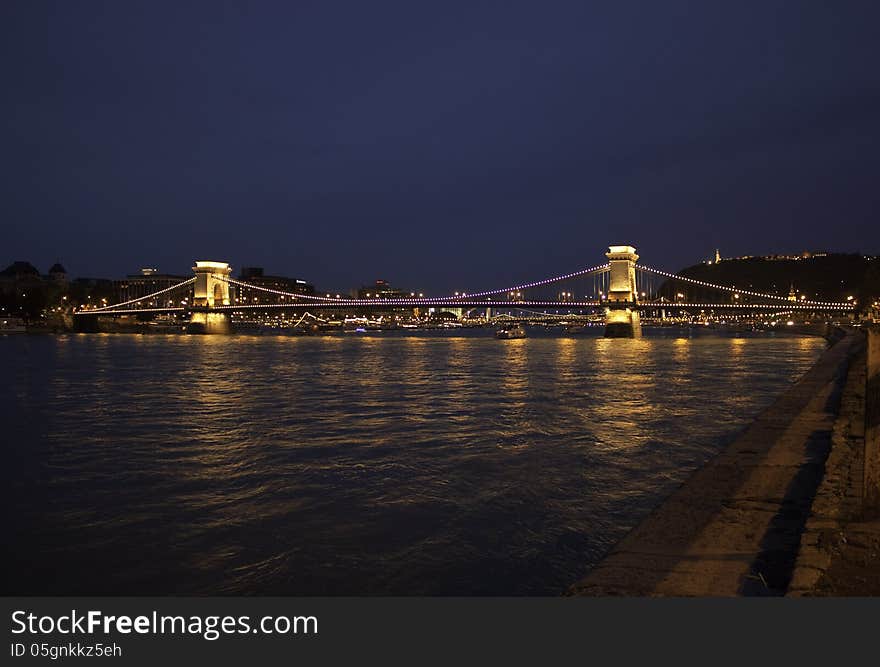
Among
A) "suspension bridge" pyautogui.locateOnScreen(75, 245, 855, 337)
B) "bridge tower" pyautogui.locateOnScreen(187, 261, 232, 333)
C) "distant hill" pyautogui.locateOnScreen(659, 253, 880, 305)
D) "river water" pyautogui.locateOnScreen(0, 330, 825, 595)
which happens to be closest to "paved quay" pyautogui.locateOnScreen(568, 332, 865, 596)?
"river water" pyautogui.locateOnScreen(0, 330, 825, 595)

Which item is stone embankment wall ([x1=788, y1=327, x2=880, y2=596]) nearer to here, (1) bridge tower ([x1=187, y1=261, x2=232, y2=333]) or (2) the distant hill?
(1) bridge tower ([x1=187, y1=261, x2=232, y2=333])

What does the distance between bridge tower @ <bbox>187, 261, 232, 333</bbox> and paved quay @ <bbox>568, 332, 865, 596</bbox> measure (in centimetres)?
7971

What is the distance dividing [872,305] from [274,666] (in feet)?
216

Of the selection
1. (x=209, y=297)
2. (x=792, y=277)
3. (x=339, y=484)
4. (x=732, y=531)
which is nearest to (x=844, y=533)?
(x=732, y=531)

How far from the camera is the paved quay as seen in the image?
13.4 ft

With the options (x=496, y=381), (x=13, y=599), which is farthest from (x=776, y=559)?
(x=496, y=381)

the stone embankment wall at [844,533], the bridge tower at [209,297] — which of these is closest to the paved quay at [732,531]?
the stone embankment wall at [844,533]

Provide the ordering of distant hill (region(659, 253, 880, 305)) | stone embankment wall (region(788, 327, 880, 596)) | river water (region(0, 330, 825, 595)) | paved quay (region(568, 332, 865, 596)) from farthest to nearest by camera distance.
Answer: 1. distant hill (region(659, 253, 880, 305))
2. river water (region(0, 330, 825, 595))
3. paved quay (region(568, 332, 865, 596))
4. stone embankment wall (region(788, 327, 880, 596))

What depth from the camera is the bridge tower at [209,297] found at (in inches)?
3396

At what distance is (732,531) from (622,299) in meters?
68.1

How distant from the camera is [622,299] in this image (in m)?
71.2

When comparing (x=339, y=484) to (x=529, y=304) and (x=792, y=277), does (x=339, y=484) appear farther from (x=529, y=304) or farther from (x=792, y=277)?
(x=792, y=277)

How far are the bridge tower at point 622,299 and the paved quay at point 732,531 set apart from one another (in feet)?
202

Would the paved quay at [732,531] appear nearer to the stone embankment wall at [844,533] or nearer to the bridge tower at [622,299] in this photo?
the stone embankment wall at [844,533]
